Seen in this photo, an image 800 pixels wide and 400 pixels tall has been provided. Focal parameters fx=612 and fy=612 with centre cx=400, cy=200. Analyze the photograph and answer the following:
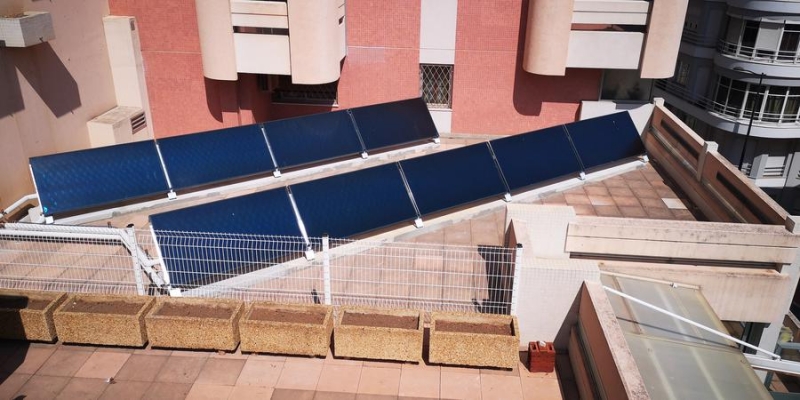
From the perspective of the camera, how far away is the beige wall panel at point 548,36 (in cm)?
1683

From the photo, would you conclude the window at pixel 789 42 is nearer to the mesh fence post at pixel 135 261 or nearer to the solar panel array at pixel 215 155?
the solar panel array at pixel 215 155

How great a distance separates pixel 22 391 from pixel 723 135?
137 feet

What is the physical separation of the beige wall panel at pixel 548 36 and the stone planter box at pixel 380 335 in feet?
34.1

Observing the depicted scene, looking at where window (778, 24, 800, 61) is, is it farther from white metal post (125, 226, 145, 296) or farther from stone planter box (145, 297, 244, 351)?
white metal post (125, 226, 145, 296)

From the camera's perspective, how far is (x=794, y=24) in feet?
115

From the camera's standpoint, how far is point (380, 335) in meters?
9.28

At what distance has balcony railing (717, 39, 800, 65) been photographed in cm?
3578

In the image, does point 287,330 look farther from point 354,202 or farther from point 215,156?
point 215,156

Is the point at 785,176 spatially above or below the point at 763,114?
below

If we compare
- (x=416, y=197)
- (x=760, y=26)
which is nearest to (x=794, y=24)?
(x=760, y=26)

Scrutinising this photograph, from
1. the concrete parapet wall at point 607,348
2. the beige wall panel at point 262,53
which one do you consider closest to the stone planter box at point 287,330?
the concrete parapet wall at point 607,348

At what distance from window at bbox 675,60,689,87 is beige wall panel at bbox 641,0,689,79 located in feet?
90.8

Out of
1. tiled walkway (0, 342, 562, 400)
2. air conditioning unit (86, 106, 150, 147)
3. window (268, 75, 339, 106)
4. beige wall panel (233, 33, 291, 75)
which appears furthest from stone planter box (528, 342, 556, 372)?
air conditioning unit (86, 106, 150, 147)

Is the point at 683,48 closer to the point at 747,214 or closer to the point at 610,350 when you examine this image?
the point at 747,214
